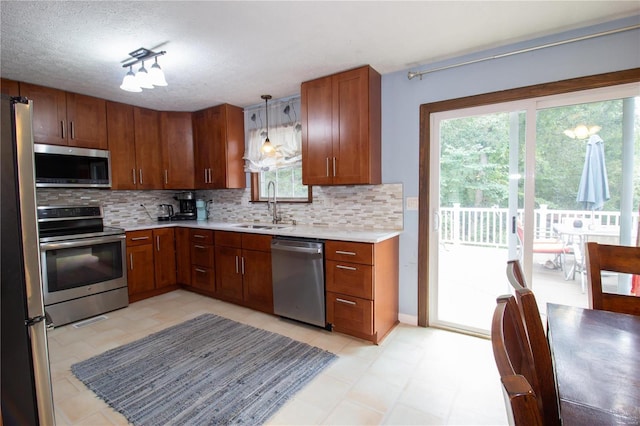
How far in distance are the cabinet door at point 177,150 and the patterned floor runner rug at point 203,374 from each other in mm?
2024

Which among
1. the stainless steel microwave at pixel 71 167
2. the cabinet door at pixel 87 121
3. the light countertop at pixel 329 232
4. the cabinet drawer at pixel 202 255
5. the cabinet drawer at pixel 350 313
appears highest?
the cabinet door at pixel 87 121

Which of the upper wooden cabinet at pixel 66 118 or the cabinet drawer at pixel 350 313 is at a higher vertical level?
the upper wooden cabinet at pixel 66 118

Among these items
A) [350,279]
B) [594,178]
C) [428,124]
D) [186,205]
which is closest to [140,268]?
[186,205]

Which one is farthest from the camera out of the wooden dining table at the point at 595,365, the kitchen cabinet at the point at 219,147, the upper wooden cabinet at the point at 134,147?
the kitchen cabinet at the point at 219,147

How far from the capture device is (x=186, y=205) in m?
4.45

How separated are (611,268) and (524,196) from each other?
111 centimetres

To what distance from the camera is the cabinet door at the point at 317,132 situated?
9.53ft

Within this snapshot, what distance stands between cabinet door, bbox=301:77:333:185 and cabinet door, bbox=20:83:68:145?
247 centimetres

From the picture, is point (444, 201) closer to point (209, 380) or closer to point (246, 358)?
point (246, 358)

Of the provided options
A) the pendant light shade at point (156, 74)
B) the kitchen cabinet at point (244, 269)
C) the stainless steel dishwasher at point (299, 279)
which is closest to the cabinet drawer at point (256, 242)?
the kitchen cabinet at point (244, 269)

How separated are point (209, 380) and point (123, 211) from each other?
9.35ft

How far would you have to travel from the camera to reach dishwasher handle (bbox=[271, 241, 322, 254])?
2669mm

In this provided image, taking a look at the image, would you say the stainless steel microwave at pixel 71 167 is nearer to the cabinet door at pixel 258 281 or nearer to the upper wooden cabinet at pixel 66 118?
the upper wooden cabinet at pixel 66 118

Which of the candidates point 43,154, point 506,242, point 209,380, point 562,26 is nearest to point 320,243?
point 209,380
